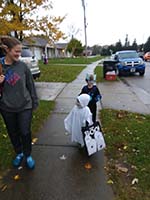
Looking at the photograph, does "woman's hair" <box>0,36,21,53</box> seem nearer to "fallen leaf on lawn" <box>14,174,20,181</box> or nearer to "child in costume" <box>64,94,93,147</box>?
"child in costume" <box>64,94,93,147</box>

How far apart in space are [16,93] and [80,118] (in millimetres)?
1225

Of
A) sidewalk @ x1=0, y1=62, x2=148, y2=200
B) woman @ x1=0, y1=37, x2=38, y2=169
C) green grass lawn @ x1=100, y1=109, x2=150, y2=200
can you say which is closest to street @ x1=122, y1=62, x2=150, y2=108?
green grass lawn @ x1=100, y1=109, x2=150, y2=200

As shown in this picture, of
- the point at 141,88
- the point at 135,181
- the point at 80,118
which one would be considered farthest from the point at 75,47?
the point at 135,181

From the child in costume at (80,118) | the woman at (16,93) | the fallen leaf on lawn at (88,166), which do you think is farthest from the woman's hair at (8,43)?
the fallen leaf on lawn at (88,166)

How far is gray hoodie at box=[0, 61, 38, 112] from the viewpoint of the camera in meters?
3.56

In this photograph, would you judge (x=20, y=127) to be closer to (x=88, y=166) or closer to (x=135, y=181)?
(x=88, y=166)

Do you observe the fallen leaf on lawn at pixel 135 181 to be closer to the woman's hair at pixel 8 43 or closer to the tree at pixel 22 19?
the woman's hair at pixel 8 43

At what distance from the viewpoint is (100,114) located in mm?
7102

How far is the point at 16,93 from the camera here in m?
3.64

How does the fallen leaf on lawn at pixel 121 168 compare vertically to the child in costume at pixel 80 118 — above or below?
below

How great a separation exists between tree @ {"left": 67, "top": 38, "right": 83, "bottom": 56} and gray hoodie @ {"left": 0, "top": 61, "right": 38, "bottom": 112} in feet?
237

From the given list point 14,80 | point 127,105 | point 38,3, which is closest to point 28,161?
point 14,80

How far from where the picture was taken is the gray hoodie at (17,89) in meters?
3.56

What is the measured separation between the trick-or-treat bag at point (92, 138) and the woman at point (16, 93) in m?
0.83
